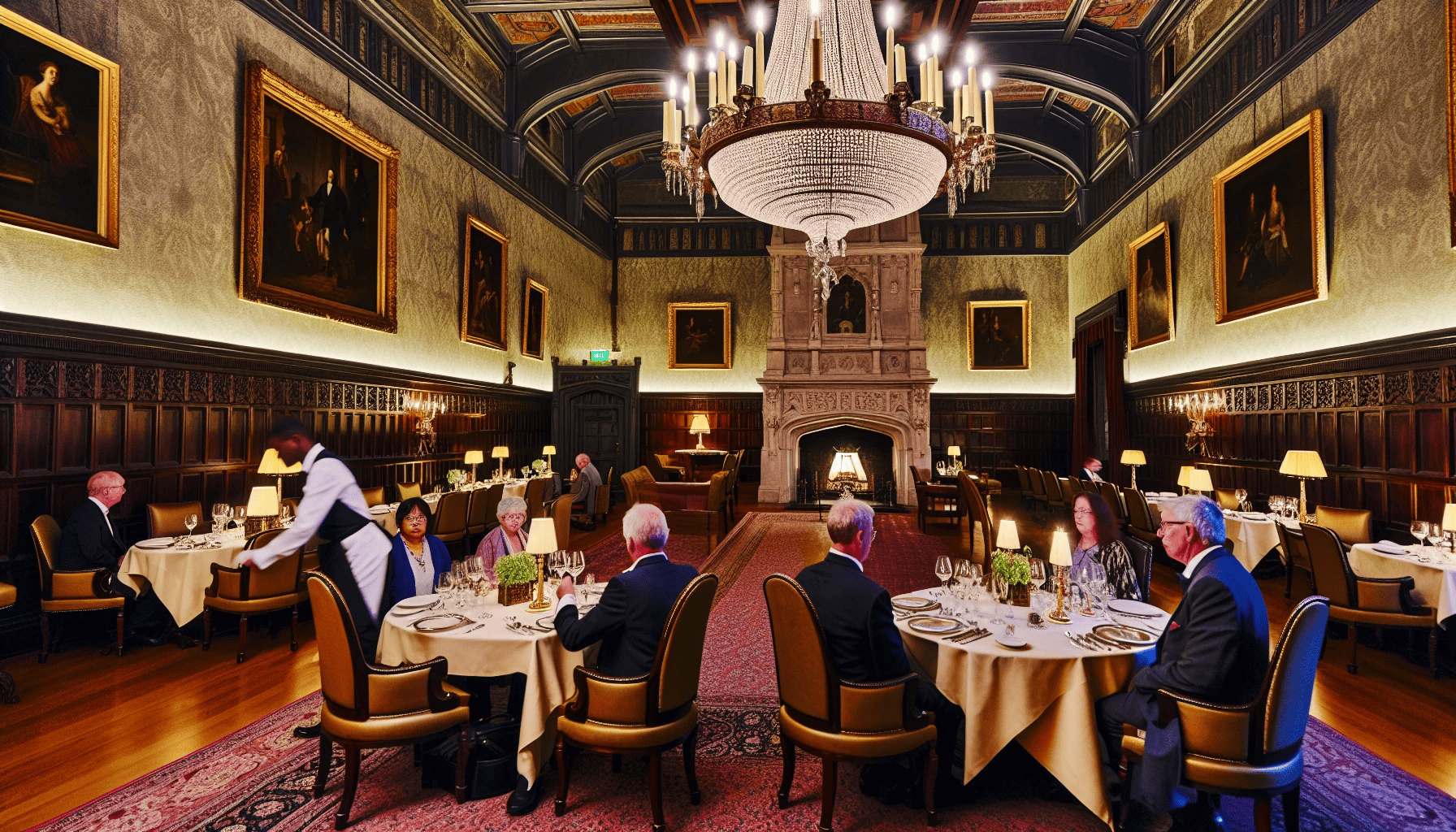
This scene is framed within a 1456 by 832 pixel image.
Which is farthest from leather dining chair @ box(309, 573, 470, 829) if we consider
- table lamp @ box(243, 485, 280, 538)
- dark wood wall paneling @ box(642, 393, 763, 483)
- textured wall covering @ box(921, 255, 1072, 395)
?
textured wall covering @ box(921, 255, 1072, 395)

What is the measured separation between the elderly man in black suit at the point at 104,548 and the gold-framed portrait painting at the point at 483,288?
18.9 ft

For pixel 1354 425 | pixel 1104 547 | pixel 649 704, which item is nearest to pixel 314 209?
pixel 649 704

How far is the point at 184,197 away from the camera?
5.91 m

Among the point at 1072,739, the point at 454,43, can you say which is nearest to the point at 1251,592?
the point at 1072,739

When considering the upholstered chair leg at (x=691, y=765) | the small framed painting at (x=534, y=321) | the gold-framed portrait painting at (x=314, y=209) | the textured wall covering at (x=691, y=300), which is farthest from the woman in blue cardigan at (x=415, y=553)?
the textured wall covering at (x=691, y=300)

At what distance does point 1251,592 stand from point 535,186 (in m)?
12.9

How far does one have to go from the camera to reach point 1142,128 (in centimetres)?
1130

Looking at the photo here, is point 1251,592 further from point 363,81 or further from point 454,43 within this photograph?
point 454,43

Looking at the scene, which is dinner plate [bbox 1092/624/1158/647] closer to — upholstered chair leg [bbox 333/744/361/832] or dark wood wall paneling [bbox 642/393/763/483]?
upholstered chair leg [bbox 333/744/361/832]

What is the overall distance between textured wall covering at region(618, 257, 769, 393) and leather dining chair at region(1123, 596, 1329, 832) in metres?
14.2

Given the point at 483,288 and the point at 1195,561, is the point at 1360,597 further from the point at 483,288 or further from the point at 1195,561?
the point at 483,288

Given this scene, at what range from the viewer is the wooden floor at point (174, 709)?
3262mm

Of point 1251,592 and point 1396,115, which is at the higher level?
point 1396,115

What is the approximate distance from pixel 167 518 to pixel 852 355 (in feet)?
38.4
